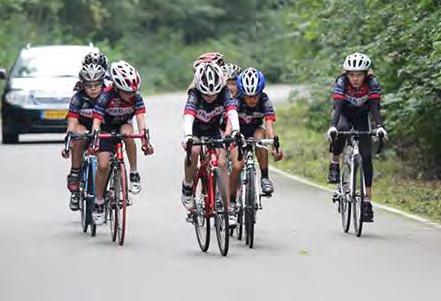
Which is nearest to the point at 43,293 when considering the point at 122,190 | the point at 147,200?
the point at 122,190

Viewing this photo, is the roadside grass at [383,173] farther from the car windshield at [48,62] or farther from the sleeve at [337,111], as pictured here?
the car windshield at [48,62]

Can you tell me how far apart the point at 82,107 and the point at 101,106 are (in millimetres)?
935

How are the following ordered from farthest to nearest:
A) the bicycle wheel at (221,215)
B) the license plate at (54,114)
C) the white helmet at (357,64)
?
the license plate at (54,114) → the white helmet at (357,64) → the bicycle wheel at (221,215)

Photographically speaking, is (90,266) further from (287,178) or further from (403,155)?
(403,155)

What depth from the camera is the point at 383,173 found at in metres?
20.8

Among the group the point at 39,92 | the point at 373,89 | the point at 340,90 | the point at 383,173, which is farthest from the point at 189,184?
the point at 39,92

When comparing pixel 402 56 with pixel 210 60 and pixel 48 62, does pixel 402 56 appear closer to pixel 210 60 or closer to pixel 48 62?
pixel 210 60

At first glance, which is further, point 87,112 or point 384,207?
point 384,207

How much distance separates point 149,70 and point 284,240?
52354mm

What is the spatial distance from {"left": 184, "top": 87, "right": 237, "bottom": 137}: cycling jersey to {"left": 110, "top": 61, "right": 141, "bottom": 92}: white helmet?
0.60 metres

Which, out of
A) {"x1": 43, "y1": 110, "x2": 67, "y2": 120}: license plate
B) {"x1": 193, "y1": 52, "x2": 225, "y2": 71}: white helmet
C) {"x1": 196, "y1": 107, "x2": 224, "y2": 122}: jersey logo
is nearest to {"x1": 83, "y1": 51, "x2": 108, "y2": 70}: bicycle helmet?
Result: {"x1": 193, "y1": 52, "x2": 225, "y2": 71}: white helmet

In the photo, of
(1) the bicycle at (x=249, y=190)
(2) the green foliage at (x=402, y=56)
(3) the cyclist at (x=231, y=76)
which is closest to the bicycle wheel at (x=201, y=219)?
(1) the bicycle at (x=249, y=190)

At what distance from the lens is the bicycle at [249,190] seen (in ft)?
42.5

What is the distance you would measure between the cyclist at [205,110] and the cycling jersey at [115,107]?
2.29 ft
